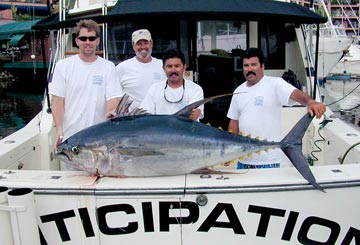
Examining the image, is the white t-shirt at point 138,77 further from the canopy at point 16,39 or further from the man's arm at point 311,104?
the canopy at point 16,39

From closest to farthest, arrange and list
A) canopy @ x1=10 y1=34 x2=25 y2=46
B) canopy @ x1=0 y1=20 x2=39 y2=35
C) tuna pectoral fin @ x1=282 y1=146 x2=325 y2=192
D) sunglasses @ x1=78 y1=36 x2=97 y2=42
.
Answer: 1. tuna pectoral fin @ x1=282 y1=146 x2=325 y2=192
2. sunglasses @ x1=78 y1=36 x2=97 y2=42
3. canopy @ x1=0 y1=20 x2=39 y2=35
4. canopy @ x1=10 y1=34 x2=25 y2=46

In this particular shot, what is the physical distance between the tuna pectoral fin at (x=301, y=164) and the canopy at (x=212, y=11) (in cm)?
165

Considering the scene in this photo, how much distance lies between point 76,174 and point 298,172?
1.39m

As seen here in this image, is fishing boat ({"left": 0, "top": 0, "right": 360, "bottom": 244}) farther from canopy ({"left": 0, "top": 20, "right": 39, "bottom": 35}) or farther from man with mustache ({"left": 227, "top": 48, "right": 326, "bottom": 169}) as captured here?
canopy ({"left": 0, "top": 20, "right": 39, "bottom": 35})

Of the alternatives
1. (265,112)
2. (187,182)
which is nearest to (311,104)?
(265,112)

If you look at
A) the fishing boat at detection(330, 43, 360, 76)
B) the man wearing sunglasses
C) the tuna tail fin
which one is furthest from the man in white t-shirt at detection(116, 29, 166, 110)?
the fishing boat at detection(330, 43, 360, 76)

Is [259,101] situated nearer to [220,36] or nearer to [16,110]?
[220,36]

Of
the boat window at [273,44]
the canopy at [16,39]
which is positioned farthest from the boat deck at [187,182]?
the canopy at [16,39]

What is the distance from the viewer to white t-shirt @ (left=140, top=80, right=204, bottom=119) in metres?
3.14

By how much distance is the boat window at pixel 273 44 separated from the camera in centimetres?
566

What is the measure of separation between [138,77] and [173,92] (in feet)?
2.52

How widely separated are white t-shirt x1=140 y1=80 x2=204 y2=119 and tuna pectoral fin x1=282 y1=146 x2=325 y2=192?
0.81 m

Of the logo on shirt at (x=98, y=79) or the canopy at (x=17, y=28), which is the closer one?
the logo on shirt at (x=98, y=79)

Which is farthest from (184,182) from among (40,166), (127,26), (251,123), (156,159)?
(127,26)
